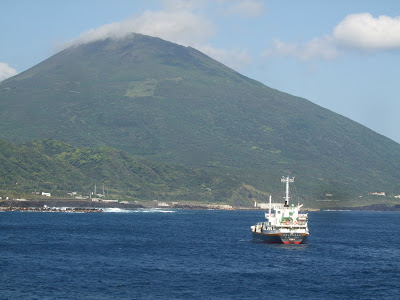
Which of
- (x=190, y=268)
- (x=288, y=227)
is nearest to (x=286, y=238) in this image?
(x=288, y=227)

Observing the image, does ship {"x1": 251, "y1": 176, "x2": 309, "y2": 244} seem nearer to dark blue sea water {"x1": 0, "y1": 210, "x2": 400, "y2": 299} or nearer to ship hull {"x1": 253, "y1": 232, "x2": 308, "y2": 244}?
ship hull {"x1": 253, "y1": 232, "x2": 308, "y2": 244}

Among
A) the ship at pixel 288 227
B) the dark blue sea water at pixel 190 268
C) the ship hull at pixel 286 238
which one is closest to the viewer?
the dark blue sea water at pixel 190 268

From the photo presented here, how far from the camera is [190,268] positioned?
95.8m

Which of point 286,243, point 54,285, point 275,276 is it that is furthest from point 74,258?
point 286,243

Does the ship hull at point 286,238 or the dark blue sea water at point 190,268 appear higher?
the ship hull at point 286,238

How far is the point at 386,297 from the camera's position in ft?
255

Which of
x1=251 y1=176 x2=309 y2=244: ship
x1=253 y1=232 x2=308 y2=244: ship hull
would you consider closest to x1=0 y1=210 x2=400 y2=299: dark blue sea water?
x1=253 y1=232 x2=308 y2=244: ship hull

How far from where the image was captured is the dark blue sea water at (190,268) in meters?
78.1

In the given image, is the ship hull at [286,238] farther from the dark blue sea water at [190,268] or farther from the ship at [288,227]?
the dark blue sea water at [190,268]

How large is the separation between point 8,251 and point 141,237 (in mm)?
38755

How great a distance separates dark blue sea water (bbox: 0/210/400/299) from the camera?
7814 cm

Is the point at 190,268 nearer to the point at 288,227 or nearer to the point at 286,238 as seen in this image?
the point at 288,227

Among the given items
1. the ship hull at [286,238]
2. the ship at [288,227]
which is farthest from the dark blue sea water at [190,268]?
the ship at [288,227]

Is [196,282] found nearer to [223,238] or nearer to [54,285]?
[54,285]
